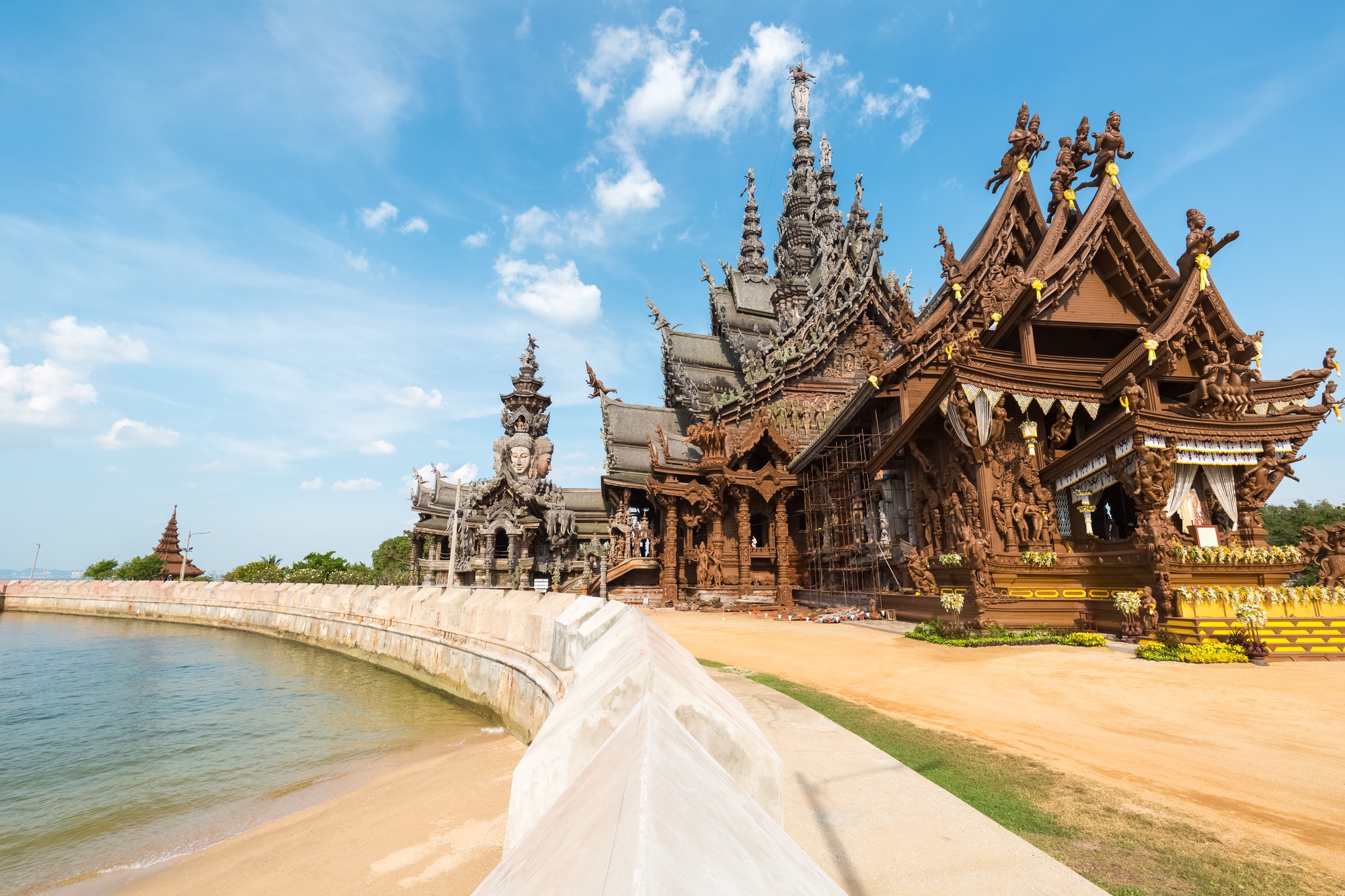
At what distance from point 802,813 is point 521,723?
5522 mm

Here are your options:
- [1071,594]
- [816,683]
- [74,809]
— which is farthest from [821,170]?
[74,809]

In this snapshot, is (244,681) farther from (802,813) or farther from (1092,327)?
(1092,327)

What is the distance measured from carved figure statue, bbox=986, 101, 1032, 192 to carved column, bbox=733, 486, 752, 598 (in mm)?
13002

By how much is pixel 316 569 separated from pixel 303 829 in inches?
1706

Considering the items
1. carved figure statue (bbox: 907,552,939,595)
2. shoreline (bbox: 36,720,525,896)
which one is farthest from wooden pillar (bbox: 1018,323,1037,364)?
shoreline (bbox: 36,720,525,896)

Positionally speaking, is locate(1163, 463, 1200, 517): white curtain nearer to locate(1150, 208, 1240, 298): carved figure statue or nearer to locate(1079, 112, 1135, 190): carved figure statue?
locate(1150, 208, 1240, 298): carved figure statue

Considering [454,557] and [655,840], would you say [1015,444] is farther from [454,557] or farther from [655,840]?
[454,557]

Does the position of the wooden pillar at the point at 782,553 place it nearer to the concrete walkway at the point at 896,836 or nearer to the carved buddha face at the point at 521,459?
the carved buddha face at the point at 521,459

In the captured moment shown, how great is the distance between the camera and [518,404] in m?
39.6

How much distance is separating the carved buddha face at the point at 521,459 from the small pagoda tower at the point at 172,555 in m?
35.2

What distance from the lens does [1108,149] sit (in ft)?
52.1

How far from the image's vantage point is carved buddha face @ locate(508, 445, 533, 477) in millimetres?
36094

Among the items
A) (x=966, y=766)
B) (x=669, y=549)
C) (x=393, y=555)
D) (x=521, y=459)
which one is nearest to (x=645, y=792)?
(x=966, y=766)

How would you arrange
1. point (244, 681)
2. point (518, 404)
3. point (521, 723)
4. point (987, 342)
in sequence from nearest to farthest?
point (521, 723), point (244, 681), point (987, 342), point (518, 404)
